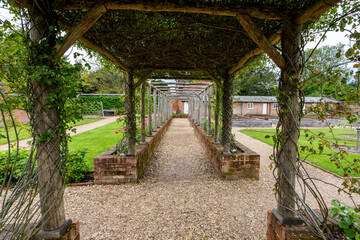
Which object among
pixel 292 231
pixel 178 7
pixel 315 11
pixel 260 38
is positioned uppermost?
pixel 178 7

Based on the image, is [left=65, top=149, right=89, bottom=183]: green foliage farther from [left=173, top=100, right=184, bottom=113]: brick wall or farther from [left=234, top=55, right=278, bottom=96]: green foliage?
[left=234, top=55, right=278, bottom=96]: green foliage

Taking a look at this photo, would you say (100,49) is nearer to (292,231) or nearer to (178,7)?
(178,7)

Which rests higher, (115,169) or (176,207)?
(115,169)

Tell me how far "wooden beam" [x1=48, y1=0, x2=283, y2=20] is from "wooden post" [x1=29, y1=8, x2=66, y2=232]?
329 mm

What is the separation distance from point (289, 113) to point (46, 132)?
2294 millimetres

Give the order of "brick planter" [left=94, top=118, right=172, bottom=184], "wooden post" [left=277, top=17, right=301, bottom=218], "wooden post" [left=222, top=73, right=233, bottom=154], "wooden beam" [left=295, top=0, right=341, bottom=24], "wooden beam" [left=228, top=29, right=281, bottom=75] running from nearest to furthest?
"wooden beam" [left=295, top=0, right=341, bottom=24] < "wooden post" [left=277, top=17, right=301, bottom=218] < "wooden beam" [left=228, top=29, right=281, bottom=75] < "brick planter" [left=94, top=118, right=172, bottom=184] < "wooden post" [left=222, top=73, right=233, bottom=154]

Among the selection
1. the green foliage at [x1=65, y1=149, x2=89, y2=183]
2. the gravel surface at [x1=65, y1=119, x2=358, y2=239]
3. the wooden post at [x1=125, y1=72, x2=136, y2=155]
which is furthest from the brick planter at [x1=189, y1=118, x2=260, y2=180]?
the green foliage at [x1=65, y1=149, x2=89, y2=183]

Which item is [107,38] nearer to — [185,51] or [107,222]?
[185,51]

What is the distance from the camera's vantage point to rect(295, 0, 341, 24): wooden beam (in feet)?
4.66

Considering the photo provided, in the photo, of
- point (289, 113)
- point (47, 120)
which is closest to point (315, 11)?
point (289, 113)

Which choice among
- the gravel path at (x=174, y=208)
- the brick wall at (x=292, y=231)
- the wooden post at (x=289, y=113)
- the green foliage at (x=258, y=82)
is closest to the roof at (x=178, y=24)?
the wooden post at (x=289, y=113)

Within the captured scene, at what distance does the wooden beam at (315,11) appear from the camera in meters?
1.42

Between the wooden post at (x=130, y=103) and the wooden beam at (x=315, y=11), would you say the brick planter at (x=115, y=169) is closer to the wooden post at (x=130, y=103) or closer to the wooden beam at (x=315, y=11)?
the wooden post at (x=130, y=103)

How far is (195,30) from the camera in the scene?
2293mm
